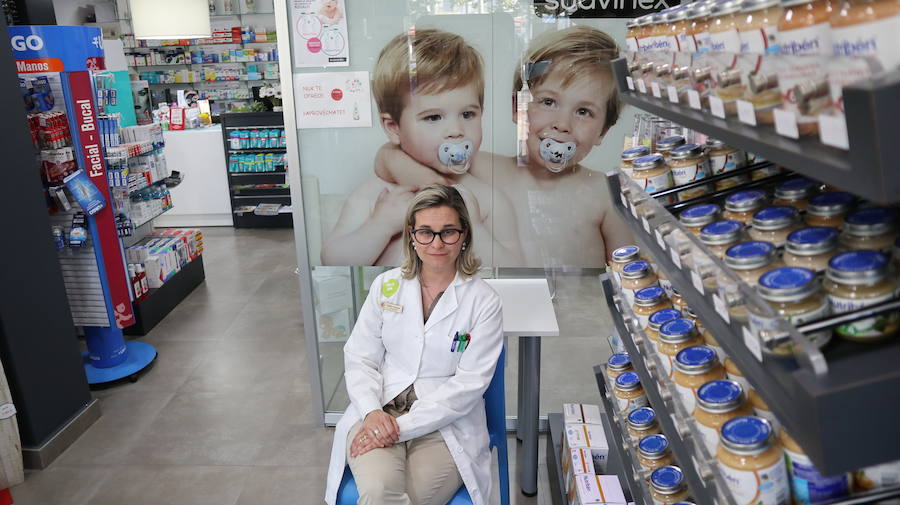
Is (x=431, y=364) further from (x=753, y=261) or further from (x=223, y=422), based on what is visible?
(x=223, y=422)

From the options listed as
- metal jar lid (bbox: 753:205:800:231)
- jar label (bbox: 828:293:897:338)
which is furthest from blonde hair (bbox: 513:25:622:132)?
jar label (bbox: 828:293:897:338)

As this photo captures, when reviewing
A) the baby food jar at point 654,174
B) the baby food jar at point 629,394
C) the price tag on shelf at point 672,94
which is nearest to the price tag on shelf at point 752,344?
the price tag on shelf at point 672,94

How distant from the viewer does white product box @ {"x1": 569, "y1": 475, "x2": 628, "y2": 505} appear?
2.32 m

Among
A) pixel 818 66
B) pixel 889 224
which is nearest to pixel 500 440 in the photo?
pixel 889 224

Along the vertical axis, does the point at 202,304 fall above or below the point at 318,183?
below

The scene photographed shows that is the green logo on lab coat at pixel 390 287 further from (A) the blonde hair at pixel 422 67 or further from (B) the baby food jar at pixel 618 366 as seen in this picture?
(A) the blonde hair at pixel 422 67

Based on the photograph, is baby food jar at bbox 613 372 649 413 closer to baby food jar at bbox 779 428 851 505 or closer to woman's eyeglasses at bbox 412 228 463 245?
woman's eyeglasses at bbox 412 228 463 245

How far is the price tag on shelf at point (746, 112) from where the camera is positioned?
3.47ft

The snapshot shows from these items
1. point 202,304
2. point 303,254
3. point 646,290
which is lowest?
point 202,304

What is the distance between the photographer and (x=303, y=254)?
3453 mm

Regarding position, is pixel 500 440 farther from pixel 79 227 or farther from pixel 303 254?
pixel 79 227

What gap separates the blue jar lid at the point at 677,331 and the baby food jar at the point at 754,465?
42 centimetres

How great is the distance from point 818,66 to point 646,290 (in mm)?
1158

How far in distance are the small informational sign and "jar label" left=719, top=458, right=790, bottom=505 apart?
2.48 meters
